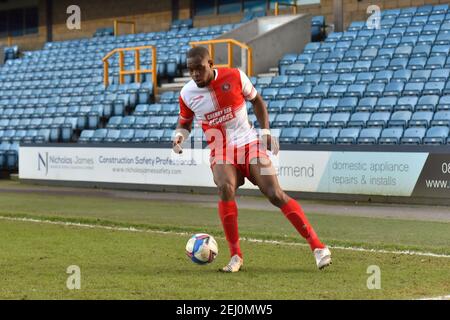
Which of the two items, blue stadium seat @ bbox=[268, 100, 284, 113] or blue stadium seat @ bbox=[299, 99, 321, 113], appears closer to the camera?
blue stadium seat @ bbox=[299, 99, 321, 113]

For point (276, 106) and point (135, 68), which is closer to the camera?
point (276, 106)

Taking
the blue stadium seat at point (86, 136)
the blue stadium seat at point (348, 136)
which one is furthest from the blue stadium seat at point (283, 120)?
the blue stadium seat at point (86, 136)

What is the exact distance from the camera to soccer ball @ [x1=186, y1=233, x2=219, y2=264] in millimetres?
8188

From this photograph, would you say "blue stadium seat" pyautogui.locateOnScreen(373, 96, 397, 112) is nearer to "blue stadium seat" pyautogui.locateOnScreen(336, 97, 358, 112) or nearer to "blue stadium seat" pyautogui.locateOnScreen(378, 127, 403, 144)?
"blue stadium seat" pyautogui.locateOnScreen(336, 97, 358, 112)

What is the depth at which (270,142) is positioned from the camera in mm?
8094

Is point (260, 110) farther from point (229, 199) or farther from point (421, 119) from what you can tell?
point (421, 119)

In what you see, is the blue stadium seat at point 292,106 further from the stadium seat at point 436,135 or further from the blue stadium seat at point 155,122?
the stadium seat at point 436,135

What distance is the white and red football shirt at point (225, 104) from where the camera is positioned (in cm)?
820

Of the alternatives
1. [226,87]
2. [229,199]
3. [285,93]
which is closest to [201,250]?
[229,199]

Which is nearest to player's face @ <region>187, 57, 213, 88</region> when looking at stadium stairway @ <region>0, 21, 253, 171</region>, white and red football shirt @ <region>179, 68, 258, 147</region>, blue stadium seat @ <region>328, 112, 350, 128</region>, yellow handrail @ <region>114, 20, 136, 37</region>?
white and red football shirt @ <region>179, 68, 258, 147</region>

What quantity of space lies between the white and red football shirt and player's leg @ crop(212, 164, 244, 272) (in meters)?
0.27

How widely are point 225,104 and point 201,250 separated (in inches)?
56.1

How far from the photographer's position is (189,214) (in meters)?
14.7

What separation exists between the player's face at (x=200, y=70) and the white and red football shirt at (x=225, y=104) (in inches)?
4.4
